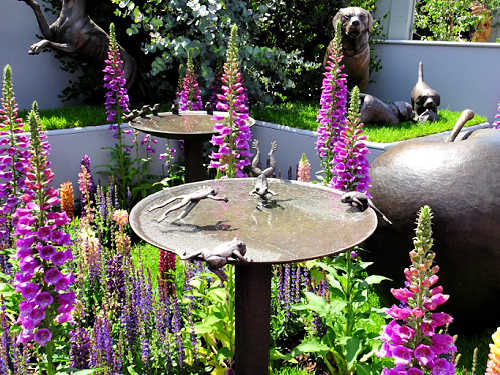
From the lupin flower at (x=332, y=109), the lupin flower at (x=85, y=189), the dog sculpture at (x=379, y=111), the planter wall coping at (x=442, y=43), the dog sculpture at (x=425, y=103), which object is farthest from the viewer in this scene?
the planter wall coping at (x=442, y=43)

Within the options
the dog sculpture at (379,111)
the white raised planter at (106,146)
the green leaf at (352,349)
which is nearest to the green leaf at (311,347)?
the green leaf at (352,349)

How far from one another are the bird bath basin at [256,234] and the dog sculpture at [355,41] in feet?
18.2

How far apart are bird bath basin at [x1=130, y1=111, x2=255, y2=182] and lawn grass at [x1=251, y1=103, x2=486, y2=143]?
6.77 ft

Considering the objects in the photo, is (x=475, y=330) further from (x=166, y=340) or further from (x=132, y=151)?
(x=132, y=151)

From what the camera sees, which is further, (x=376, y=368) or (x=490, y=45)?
(x=490, y=45)

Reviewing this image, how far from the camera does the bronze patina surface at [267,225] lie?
7.27ft

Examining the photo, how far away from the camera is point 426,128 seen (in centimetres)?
743

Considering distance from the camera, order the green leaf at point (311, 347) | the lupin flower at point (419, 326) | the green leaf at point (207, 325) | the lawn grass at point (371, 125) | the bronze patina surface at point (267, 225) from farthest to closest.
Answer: the lawn grass at point (371, 125) → the green leaf at point (207, 325) → the green leaf at point (311, 347) → the bronze patina surface at point (267, 225) → the lupin flower at point (419, 326)

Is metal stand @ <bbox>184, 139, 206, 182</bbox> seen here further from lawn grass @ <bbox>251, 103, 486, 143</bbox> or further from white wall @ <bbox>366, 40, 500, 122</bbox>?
white wall @ <bbox>366, 40, 500, 122</bbox>

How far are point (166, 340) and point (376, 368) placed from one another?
1.18 m

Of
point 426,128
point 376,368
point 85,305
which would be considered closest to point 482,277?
point 376,368

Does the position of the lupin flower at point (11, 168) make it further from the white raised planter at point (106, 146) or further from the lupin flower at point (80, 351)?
the white raised planter at point (106, 146)

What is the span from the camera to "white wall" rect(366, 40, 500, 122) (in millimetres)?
9258

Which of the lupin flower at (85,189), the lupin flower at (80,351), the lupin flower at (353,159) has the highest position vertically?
the lupin flower at (353,159)
